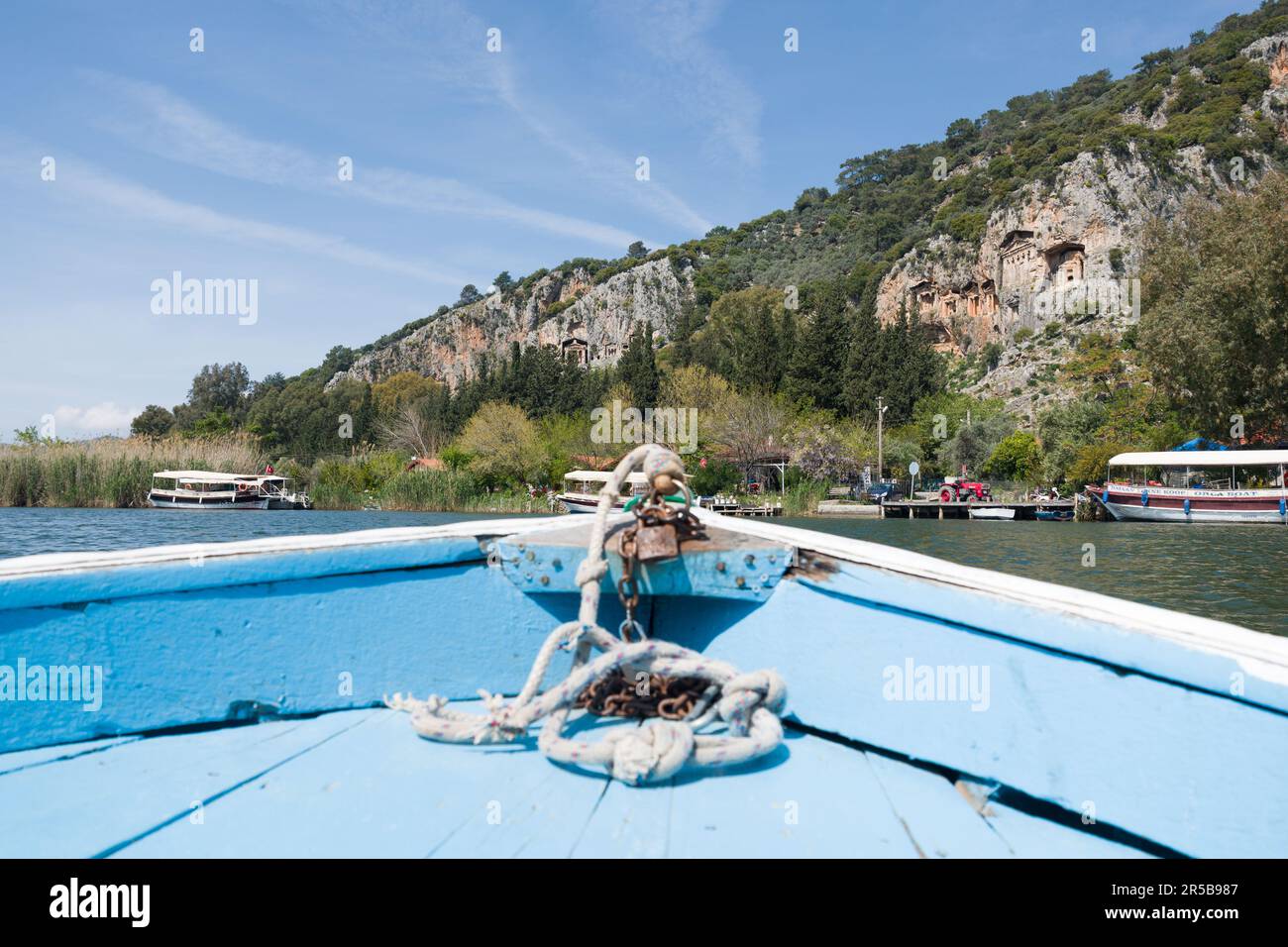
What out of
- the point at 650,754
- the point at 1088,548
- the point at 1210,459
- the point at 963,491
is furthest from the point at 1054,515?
the point at 650,754

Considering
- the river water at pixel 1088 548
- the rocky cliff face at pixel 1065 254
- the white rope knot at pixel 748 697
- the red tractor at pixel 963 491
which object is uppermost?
the rocky cliff face at pixel 1065 254

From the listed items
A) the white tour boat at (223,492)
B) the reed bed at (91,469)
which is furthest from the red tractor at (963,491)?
the reed bed at (91,469)

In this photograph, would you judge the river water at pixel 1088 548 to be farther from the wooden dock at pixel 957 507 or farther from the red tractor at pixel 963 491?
the red tractor at pixel 963 491

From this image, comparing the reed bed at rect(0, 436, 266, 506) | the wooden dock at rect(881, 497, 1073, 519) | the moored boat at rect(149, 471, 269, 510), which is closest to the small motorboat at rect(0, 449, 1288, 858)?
the reed bed at rect(0, 436, 266, 506)

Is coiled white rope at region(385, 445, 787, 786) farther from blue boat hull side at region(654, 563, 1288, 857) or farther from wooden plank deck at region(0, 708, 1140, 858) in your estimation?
blue boat hull side at region(654, 563, 1288, 857)

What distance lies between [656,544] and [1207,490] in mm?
31222

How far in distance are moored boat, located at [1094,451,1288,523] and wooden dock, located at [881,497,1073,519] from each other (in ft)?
5.82

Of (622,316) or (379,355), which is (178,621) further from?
(379,355)

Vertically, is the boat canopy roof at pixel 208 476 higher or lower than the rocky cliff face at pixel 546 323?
lower

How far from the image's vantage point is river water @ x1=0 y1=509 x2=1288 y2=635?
9742mm

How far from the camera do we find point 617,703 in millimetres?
1755

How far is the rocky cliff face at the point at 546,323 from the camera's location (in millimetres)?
102750

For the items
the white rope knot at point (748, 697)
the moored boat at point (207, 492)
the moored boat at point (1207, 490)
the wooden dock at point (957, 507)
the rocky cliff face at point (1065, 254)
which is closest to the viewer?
the white rope knot at point (748, 697)

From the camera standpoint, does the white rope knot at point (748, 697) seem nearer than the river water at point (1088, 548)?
Yes
